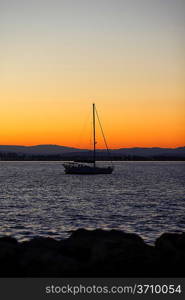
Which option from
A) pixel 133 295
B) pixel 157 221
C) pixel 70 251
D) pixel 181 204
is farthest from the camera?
pixel 181 204

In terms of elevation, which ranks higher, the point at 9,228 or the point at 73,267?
the point at 73,267

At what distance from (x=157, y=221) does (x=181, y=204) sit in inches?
498

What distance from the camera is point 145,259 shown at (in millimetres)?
11219

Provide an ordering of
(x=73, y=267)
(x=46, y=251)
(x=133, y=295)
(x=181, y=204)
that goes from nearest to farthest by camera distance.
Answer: (x=133, y=295) → (x=73, y=267) → (x=46, y=251) → (x=181, y=204)

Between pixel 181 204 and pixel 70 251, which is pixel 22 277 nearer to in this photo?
pixel 70 251

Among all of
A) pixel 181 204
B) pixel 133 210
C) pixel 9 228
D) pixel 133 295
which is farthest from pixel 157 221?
pixel 133 295

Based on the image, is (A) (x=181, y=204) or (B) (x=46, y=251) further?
(A) (x=181, y=204)

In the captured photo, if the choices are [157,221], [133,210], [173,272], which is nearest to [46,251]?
[173,272]

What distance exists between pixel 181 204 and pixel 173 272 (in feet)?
97.5

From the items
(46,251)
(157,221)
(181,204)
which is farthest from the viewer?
(181,204)

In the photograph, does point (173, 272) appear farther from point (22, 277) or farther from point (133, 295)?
point (22, 277)

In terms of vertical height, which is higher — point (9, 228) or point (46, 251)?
point (46, 251)

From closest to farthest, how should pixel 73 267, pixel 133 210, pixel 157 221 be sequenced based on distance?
1. pixel 73 267
2. pixel 157 221
3. pixel 133 210

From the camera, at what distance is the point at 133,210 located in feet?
114
